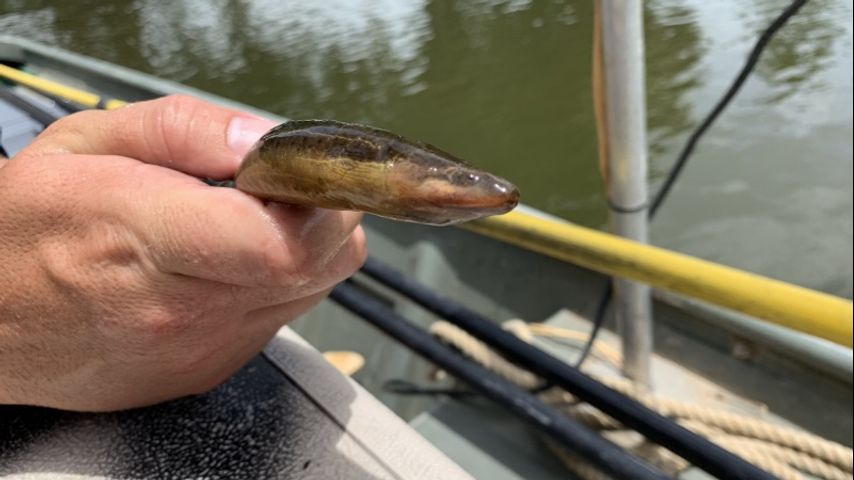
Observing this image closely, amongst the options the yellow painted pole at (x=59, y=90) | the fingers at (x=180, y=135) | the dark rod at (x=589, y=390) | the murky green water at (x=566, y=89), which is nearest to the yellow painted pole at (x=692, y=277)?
the dark rod at (x=589, y=390)

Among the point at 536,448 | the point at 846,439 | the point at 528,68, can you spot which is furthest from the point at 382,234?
the point at 528,68

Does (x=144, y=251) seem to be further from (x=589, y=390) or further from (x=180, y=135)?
(x=589, y=390)

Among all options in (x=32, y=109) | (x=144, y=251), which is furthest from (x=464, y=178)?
(x=32, y=109)

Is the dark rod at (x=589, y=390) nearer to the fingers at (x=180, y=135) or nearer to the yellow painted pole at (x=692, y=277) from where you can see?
the yellow painted pole at (x=692, y=277)

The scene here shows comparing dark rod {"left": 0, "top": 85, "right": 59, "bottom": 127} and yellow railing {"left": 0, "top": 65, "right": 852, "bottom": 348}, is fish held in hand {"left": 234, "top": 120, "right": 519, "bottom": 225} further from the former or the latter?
dark rod {"left": 0, "top": 85, "right": 59, "bottom": 127}

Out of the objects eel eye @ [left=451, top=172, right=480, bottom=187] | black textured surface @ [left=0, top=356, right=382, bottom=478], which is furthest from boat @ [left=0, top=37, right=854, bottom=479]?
eel eye @ [left=451, top=172, right=480, bottom=187]

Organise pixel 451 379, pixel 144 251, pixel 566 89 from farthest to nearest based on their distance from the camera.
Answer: pixel 566 89, pixel 451 379, pixel 144 251
